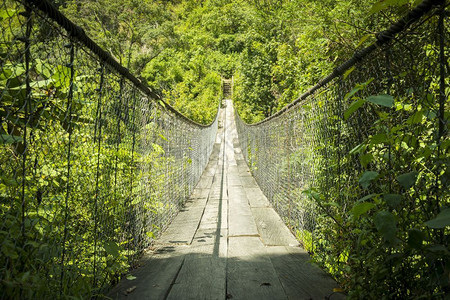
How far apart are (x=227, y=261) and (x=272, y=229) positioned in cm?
82

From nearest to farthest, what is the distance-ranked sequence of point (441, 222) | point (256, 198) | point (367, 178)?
point (441, 222) → point (367, 178) → point (256, 198)

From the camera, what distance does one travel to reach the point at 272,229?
2715mm

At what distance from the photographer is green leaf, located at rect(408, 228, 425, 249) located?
30.1 inches

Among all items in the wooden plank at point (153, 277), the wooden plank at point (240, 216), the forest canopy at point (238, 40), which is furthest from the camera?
the forest canopy at point (238, 40)

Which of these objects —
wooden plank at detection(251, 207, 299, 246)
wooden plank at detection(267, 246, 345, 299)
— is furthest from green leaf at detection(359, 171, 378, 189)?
wooden plank at detection(251, 207, 299, 246)

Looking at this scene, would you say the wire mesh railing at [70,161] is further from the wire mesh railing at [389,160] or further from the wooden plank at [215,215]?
the wire mesh railing at [389,160]

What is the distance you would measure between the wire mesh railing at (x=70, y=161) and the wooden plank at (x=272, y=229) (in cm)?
86

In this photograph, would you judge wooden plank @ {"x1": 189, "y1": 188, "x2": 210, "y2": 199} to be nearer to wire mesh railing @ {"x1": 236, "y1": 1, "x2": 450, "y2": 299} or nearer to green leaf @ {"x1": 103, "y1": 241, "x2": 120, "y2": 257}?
wire mesh railing @ {"x1": 236, "y1": 1, "x2": 450, "y2": 299}

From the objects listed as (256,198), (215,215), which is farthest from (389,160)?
(256,198)

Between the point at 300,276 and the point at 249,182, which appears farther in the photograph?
the point at 249,182

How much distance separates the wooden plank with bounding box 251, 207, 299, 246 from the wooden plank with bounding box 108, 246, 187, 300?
682 mm

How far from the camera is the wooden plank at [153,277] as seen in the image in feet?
4.84

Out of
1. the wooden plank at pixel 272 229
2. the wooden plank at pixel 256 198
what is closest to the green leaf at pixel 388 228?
the wooden plank at pixel 272 229

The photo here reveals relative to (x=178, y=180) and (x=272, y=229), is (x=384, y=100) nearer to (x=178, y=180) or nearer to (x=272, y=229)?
(x=272, y=229)
